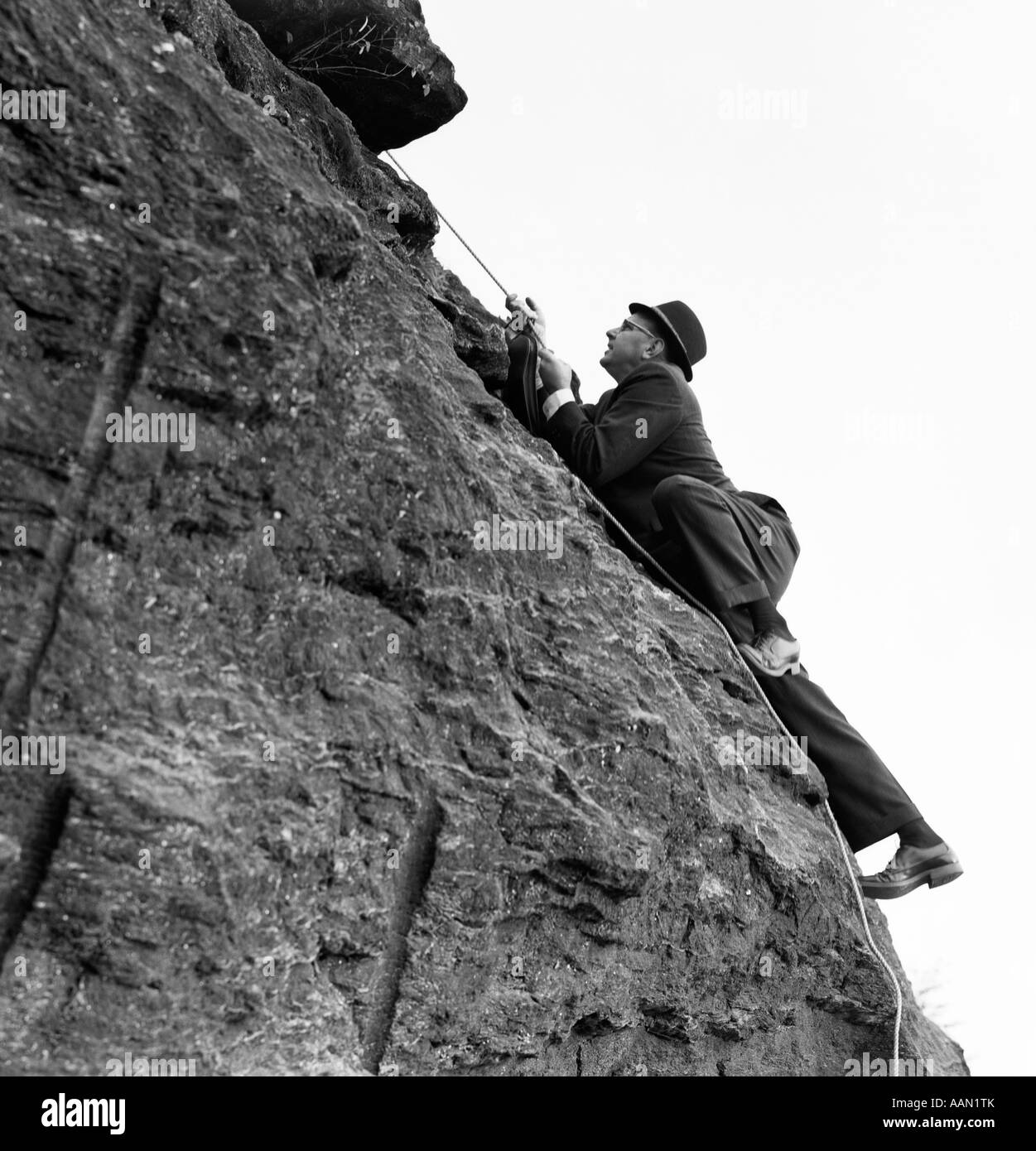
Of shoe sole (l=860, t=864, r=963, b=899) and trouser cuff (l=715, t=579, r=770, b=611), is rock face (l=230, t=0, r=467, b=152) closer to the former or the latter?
trouser cuff (l=715, t=579, r=770, b=611)

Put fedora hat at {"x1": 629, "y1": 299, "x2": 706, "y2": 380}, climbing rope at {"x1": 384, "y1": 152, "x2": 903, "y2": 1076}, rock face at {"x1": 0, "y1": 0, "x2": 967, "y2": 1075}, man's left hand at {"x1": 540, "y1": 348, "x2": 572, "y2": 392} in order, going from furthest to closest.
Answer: fedora hat at {"x1": 629, "y1": 299, "x2": 706, "y2": 380} → man's left hand at {"x1": 540, "y1": 348, "x2": 572, "y2": 392} → climbing rope at {"x1": 384, "y1": 152, "x2": 903, "y2": 1076} → rock face at {"x1": 0, "y1": 0, "x2": 967, "y2": 1075}

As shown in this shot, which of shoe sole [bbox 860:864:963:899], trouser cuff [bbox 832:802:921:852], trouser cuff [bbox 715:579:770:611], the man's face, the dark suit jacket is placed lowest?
shoe sole [bbox 860:864:963:899]

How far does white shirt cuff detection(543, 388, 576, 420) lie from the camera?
8.84 m

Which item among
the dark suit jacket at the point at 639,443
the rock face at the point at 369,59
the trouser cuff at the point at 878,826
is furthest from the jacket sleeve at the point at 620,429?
the rock face at the point at 369,59

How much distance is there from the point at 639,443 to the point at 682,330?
1.42m

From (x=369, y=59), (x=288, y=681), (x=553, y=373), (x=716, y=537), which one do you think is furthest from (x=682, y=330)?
(x=288, y=681)

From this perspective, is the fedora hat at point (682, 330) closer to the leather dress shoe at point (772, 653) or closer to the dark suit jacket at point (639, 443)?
the dark suit jacket at point (639, 443)

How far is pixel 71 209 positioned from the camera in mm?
5277

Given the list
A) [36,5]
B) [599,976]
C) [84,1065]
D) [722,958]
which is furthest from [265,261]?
[722,958]

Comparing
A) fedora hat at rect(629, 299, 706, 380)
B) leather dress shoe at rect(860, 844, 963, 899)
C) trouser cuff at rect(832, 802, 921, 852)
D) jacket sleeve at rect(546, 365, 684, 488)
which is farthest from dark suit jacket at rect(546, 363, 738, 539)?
leather dress shoe at rect(860, 844, 963, 899)

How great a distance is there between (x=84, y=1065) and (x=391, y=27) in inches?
305

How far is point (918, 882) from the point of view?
8344mm

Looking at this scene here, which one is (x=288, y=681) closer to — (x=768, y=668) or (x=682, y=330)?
(x=768, y=668)
